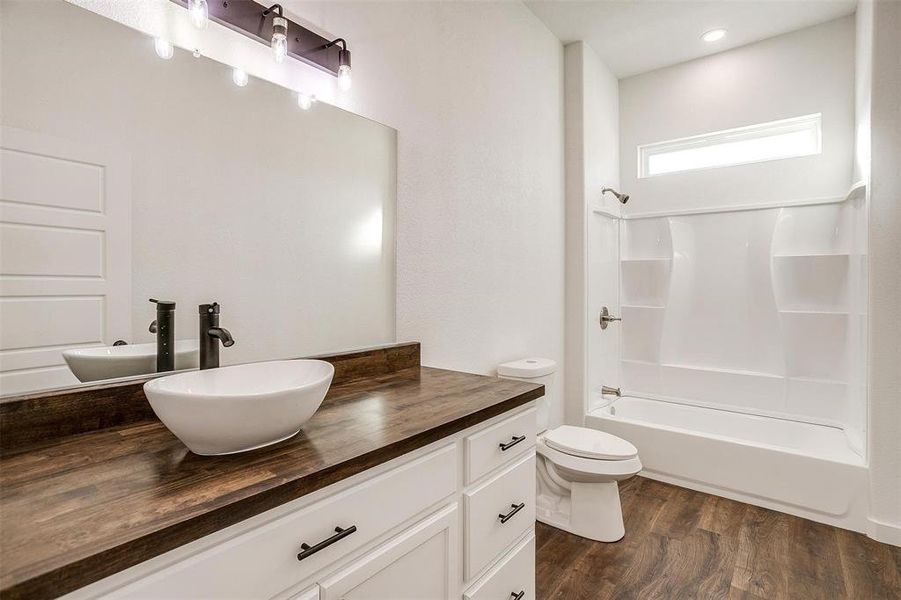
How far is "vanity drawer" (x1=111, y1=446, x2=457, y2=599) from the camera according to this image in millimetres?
635

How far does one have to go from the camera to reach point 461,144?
7.21 feet

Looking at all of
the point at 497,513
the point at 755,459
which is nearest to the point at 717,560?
the point at 755,459

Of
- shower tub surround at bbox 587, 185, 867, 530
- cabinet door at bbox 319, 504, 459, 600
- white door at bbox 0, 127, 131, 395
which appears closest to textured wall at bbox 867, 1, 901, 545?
shower tub surround at bbox 587, 185, 867, 530

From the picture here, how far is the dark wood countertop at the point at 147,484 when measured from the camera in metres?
0.55

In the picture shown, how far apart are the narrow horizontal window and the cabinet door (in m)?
→ 3.34

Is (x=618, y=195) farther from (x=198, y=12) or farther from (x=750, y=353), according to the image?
(x=198, y=12)

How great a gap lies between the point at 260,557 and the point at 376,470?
0.85 feet

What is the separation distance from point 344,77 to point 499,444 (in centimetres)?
129

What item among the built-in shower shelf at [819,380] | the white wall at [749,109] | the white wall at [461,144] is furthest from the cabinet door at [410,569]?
Answer: the white wall at [749,109]

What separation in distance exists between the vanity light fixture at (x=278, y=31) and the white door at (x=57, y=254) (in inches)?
20.8

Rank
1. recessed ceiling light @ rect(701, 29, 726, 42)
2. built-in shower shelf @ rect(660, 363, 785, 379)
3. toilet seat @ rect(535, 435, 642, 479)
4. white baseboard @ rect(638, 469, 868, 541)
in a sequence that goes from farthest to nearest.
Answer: built-in shower shelf @ rect(660, 363, 785, 379)
recessed ceiling light @ rect(701, 29, 726, 42)
white baseboard @ rect(638, 469, 868, 541)
toilet seat @ rect(535, 435, 642, 479)

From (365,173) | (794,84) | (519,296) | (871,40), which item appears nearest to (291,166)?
(365,173)

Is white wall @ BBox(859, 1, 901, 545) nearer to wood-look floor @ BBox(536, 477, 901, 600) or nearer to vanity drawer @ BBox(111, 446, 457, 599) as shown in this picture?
wood-look floor @ BBox(536, 477, 901, 600)

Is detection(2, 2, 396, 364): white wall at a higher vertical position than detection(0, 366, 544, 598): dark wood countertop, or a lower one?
higher
